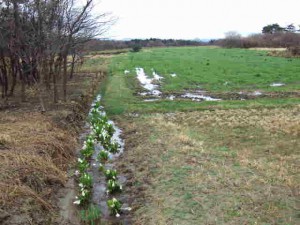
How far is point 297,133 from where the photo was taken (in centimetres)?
1323

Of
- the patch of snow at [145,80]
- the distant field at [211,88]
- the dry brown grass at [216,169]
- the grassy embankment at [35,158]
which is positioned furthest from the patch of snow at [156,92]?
the dry brown grass at [216,169]

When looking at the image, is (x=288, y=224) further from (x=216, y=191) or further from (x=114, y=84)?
(x=114, y=84)

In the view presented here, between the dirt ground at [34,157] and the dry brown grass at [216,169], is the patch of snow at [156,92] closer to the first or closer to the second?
the dirt ground at [34,157]

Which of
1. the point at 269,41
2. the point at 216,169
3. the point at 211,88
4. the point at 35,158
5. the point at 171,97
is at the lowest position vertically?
the point at 216,169

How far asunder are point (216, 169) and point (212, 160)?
79 centimetres

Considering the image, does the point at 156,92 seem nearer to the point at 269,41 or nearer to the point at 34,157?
the point at 34,157

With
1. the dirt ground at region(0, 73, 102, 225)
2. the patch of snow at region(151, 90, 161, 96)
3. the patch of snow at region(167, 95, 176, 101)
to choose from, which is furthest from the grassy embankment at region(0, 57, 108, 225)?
the patch of snow at region(151, 90, 161, 96)

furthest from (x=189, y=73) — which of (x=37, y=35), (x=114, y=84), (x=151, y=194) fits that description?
(x=151, y=194)

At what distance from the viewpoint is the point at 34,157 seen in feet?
32.1

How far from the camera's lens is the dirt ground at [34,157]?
786cm

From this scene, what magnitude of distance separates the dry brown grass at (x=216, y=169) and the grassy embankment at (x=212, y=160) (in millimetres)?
22

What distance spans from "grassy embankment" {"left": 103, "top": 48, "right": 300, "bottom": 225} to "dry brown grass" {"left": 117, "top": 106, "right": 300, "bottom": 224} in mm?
22

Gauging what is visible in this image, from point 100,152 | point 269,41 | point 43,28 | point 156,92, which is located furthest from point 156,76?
point 269,41

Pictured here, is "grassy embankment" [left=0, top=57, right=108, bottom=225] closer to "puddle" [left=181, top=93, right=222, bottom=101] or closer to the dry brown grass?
the dry brown grass
